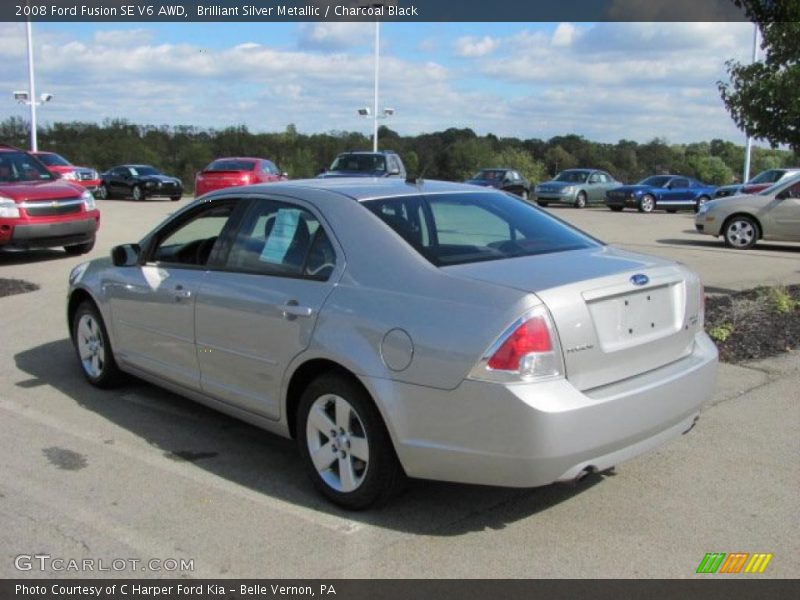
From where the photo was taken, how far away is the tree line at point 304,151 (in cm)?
6019

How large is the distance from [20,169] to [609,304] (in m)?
11.9

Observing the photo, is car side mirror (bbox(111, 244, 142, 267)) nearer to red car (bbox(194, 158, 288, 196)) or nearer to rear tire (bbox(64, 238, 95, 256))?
rear tire (bbox(64, 238, 95, 256))

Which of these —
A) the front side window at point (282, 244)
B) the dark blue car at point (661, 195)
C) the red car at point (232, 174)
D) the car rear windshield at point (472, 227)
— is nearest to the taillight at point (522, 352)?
the car rear windshield at point (472, 227)

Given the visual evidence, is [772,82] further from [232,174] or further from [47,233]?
[232,174]

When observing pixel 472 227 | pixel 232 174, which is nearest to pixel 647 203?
pixel 232 174

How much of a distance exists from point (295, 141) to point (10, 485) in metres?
68.2

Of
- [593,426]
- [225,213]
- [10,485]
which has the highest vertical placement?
[225,213]

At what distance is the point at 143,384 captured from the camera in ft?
20.3

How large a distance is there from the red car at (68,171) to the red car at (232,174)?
14.6 feet

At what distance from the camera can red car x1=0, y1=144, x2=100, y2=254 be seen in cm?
1184
